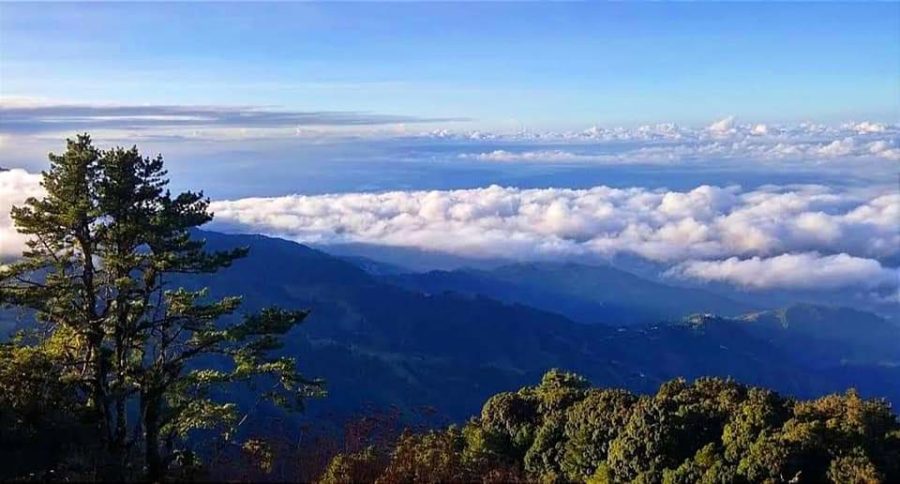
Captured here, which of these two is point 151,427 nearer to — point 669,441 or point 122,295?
point 122,295

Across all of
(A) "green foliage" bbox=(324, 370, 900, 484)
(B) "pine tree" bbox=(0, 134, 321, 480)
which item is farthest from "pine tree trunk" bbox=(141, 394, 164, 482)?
(A) "green foliage" bbox=(324, 370, 900, 484)

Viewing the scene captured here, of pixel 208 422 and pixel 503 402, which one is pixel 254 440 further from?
pixel 503 402

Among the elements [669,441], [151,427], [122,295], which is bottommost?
[669,441]

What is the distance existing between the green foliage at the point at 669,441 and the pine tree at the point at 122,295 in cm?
575

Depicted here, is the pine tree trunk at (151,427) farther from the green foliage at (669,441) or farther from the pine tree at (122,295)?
the green foliage at (669,441)

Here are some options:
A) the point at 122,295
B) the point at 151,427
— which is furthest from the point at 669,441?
the point at 122,295

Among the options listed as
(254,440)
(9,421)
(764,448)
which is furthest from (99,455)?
(764,448)

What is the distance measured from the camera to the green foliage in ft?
93.4

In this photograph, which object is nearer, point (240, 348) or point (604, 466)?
point (240, 348)

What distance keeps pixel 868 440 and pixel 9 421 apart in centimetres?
2789

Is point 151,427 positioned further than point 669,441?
No

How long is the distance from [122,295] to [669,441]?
20.6 meters

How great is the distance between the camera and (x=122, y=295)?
90.8 ft

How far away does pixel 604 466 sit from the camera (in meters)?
34.2
